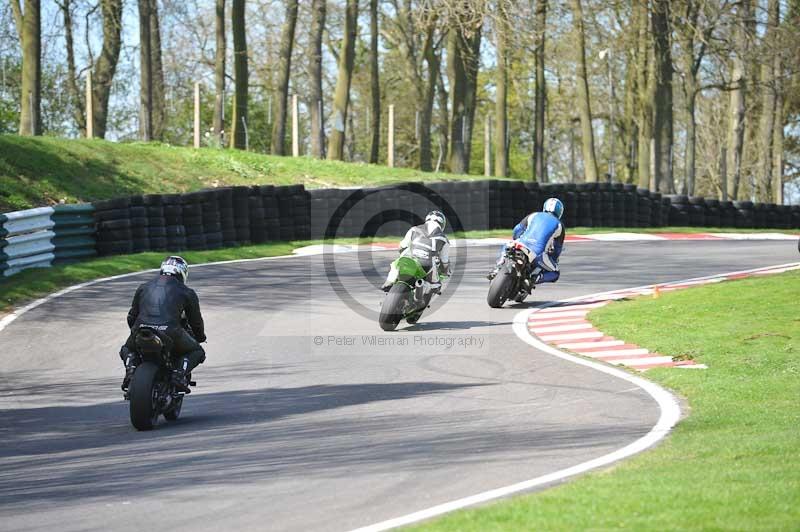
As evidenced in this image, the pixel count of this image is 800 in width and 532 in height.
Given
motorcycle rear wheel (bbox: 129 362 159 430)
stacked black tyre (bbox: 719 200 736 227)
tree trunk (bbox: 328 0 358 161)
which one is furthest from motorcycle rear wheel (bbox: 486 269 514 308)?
tree trunk (bbox: 328 0 358 161)

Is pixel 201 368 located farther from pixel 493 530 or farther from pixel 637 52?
pixel 637 52

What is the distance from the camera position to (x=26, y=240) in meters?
21.0

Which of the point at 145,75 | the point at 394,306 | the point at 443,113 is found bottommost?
the point at 394,306

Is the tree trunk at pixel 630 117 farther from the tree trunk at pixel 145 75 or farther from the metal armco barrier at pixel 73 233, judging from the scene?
the metal armco barrier at pixel 73 233

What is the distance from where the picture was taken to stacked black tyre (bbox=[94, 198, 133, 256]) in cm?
2370

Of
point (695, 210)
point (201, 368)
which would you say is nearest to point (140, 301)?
point (201, 368)

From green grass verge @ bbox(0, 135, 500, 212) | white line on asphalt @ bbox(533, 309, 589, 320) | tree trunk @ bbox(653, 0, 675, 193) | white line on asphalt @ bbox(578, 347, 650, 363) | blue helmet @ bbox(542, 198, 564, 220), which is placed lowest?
white line on asphalt @ bbox(578, 347, 650, 363)

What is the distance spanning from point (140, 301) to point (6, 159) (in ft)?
64.0

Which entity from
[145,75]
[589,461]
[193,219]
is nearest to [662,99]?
[145,75]

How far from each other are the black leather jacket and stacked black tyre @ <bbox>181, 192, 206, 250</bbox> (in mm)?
14542

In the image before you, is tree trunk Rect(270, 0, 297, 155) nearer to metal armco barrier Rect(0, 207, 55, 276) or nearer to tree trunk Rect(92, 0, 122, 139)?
tree trunk Rect(92, 0, 122, 139)

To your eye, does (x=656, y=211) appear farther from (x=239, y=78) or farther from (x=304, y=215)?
(x=239, y=78)

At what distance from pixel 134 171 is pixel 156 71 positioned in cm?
2005

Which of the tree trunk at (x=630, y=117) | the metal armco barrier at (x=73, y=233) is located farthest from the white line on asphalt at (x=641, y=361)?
the tree trunk at (x=630, y=117)
